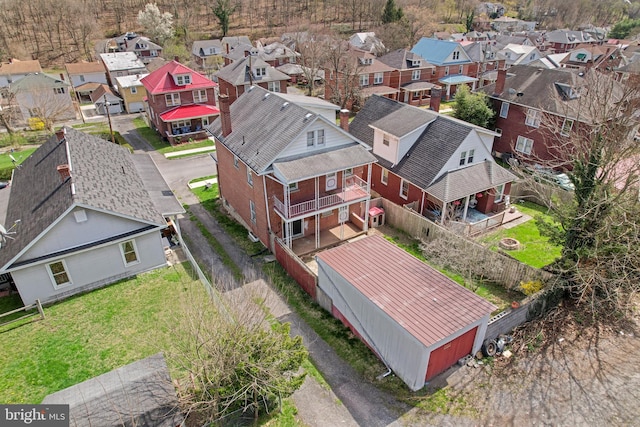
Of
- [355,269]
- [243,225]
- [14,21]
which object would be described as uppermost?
[14,21]

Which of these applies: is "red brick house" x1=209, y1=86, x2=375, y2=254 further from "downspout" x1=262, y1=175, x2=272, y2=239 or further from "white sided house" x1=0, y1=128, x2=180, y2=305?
"white sided house" x1=0, y1=128, x2=180, y2=305

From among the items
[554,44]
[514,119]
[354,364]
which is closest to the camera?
[354,364]

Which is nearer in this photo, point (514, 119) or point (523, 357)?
point (523, 357)

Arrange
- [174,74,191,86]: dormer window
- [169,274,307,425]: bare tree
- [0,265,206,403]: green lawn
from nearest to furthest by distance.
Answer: [169,274,307,425]: bare tree
[0,265,206,403]: green lawn
[174,74,191,86]: dormer window

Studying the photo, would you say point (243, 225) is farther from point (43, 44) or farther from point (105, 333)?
point (43, 44)

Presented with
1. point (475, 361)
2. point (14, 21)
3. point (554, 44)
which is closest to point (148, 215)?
point (475, 361)

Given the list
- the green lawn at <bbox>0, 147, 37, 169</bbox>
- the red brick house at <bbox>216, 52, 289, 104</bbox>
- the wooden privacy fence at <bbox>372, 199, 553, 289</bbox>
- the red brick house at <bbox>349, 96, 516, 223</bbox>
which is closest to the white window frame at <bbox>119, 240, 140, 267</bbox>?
the wooden privacy fence at <bbox>372, 199, 553, 289</bbox>

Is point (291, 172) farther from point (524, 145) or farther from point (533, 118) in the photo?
point (524, 145)
